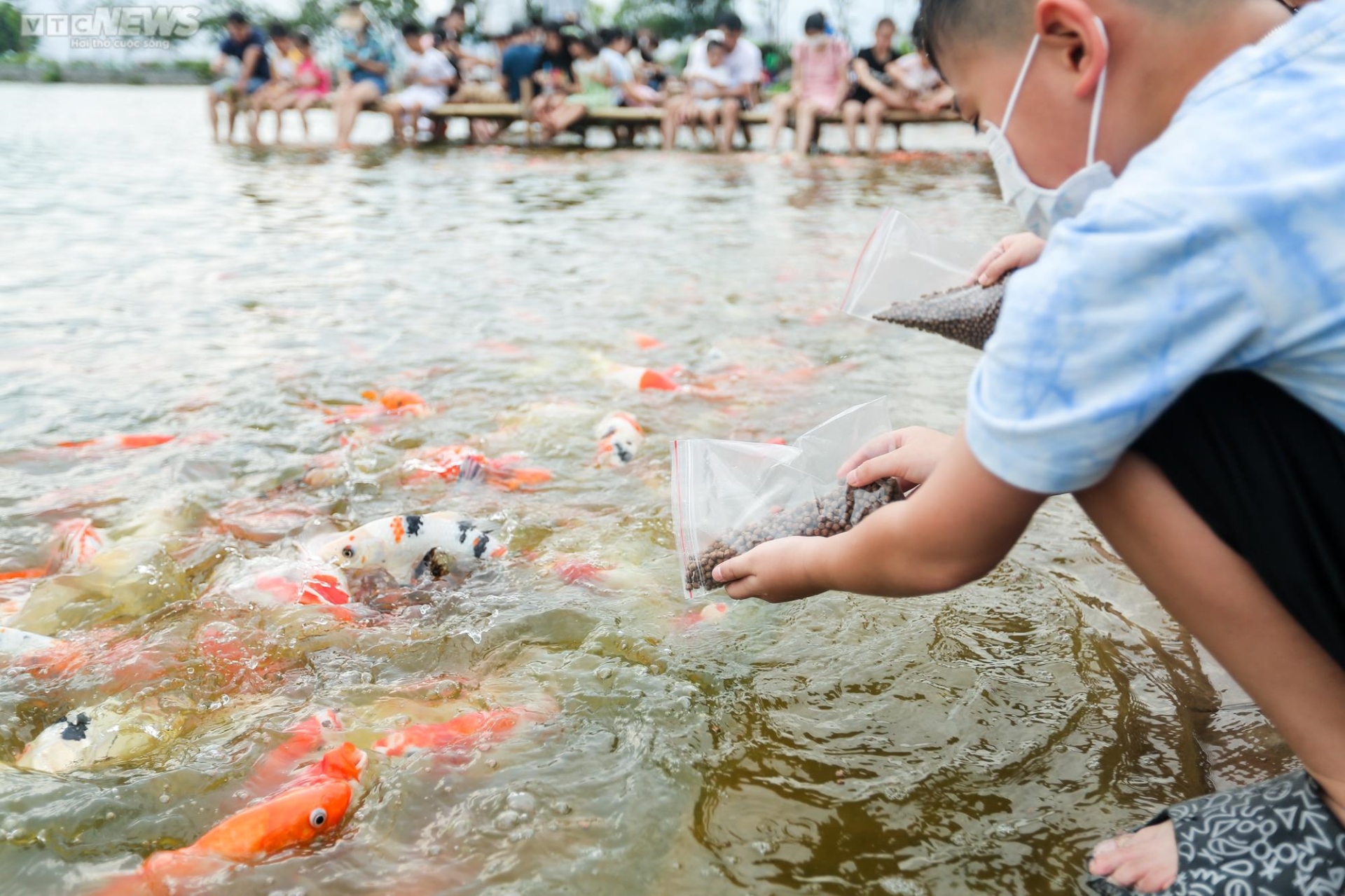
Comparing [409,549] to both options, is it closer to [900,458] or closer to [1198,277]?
[900,458]

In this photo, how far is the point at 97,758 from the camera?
5.48 ft

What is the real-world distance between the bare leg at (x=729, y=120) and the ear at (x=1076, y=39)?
12805mm

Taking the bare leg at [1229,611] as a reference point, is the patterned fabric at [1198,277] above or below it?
above

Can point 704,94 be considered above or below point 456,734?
above

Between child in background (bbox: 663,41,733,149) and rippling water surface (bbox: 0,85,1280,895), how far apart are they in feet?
31.6

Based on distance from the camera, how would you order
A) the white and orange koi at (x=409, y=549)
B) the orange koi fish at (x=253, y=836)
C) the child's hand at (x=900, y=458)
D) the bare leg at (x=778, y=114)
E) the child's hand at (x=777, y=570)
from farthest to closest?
the bare leg at (x=778, y=114) < the white and orange koi at (x=409, y=549) < the child's hand at (x=900, y=458) < the child's hand at (x=777, y=570) < the orange koi fish at (x=253, y=836)

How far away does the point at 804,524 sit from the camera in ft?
5.67

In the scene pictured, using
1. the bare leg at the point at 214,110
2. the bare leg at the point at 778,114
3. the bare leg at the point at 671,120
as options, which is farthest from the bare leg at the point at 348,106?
the bare leg at the point at 778,114

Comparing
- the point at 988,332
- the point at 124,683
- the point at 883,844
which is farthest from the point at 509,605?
the point at 988,332

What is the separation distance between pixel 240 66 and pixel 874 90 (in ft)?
29.7

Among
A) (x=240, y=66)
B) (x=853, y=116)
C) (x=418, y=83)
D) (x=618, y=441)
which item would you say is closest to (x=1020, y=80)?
(x=618, y=441)

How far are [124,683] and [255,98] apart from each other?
47.5ft

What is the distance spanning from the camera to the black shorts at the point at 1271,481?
43.8 inches

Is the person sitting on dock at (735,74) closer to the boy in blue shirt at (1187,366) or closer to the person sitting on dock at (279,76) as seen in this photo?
the person sitting on dock at (279,76)
